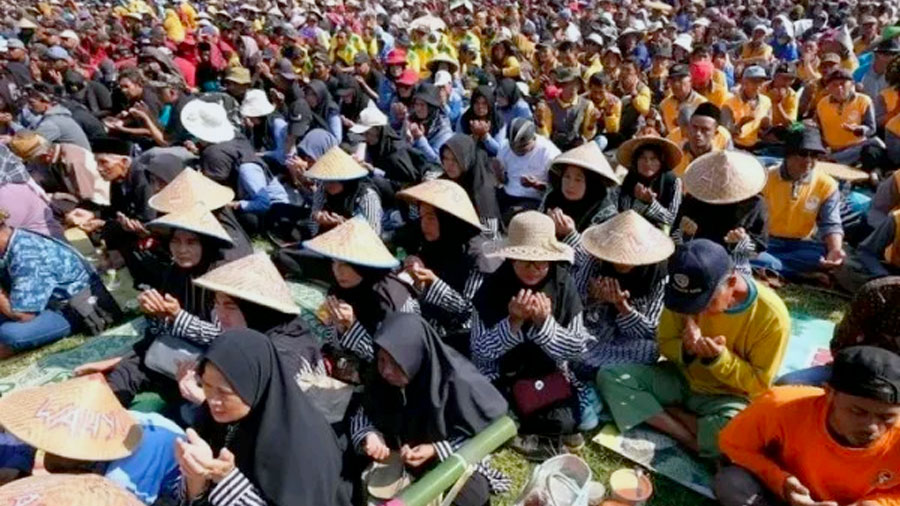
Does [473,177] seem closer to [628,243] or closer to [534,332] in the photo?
[628,243]

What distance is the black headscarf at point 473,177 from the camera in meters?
5.94

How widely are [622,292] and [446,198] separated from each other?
137cm

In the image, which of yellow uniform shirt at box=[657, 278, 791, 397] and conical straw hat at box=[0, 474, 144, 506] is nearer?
conical straw hat at box=[0, 474, 144, 506]

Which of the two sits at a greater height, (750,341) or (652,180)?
(750,341)

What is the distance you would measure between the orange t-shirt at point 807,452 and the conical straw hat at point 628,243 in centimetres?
122

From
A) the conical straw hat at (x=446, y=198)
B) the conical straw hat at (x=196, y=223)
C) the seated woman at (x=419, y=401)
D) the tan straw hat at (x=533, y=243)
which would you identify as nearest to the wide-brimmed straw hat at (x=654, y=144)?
the conical straw hat at (x=446, y=198)

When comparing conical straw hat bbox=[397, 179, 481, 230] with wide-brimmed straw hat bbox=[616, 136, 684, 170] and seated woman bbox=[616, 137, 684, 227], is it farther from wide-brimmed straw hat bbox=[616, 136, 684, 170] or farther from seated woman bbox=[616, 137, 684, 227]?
wide-brimmed straw hat bbox=[616, 136, 684, 170]

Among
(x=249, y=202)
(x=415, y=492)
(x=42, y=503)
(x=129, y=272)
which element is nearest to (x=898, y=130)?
(x=249, y=202)

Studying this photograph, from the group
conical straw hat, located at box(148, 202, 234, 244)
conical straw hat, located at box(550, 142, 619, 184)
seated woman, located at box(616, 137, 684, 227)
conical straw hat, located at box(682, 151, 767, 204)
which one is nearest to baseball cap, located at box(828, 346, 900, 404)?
conical straw hat, located at box(682, 151, 767, 204)

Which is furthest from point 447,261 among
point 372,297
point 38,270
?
point 38,270

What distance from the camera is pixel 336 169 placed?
6027 mm

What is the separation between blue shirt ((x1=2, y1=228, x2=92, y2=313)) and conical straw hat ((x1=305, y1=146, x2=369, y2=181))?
1.97m

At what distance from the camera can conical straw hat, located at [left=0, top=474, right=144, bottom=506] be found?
1975mm

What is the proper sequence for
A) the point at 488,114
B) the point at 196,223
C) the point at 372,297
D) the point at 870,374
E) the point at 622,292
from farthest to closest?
the point at 488,114, the point at 196,223, the point at 622,292, the point at 372,297, the point at 870,374
